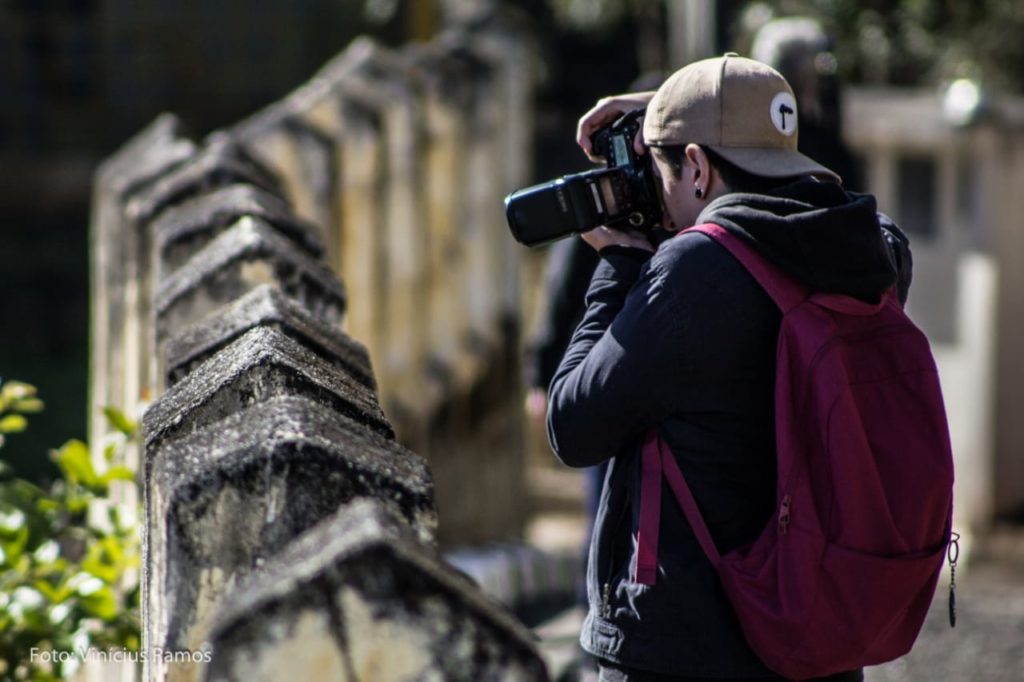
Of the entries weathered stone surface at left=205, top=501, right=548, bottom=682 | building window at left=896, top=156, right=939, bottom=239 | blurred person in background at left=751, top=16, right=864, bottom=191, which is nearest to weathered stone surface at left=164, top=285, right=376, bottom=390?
weathered stone surface at left=205, top=501, right=548, bottom=682

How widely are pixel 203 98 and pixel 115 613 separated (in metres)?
11.3

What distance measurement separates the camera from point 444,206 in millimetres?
6809

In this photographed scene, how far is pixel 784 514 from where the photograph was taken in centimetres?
246

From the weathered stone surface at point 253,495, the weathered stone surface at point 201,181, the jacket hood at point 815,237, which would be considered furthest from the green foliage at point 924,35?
the weathered stone surface at point 253,495

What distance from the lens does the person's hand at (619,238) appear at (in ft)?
9.39

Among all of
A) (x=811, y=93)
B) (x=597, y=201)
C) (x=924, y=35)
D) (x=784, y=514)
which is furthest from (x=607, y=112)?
(x=924, y=35)

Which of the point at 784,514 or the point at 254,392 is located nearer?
the point at 254,392

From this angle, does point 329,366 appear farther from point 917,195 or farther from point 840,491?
point 917,195

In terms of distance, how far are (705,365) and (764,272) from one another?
16 centimetres

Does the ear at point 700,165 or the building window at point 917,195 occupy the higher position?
the building window at point 917,195

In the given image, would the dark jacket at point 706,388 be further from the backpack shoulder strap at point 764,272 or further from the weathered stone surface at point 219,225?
the weathered stone surface at point 219,225

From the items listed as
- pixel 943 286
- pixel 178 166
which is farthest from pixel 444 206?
pixel 943 286

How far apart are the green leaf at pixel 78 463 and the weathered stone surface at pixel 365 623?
2.05 meters

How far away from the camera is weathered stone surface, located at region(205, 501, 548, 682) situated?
60.6 inches
